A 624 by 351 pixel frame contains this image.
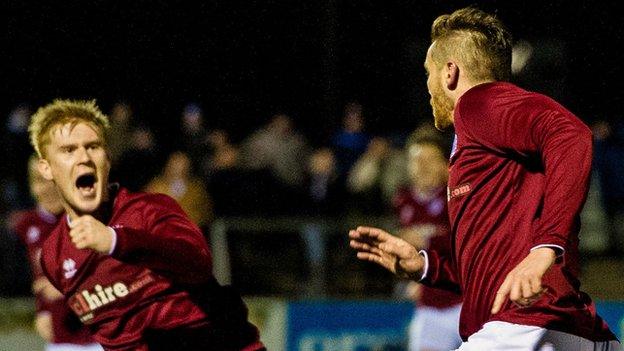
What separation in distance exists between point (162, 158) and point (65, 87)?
4.20m

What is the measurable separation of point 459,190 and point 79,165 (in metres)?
1.86

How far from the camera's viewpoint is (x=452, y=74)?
436 cm

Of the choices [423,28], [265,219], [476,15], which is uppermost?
[423,28]

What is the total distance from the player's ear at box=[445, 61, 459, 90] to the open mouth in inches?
70.2

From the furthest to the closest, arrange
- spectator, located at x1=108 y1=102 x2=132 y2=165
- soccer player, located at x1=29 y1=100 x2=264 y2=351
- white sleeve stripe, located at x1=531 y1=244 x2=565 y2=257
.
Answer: spectator, located at x1=108 y1=102 x2=132 y2=165, soccer player, located at x1=29 y1=100 x2=264 y2=351, white sleeve stripe, located at x1=531 y1=244 x2=565 y2=257

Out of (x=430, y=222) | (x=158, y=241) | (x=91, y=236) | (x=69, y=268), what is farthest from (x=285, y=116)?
(x=91, y=236)

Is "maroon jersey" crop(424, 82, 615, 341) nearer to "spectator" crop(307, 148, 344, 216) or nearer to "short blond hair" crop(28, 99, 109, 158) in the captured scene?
"short blond hair" crop(28, 99, 109, 158)

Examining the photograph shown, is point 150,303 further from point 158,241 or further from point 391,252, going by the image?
point 391,252

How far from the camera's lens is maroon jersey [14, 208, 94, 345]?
7.90m

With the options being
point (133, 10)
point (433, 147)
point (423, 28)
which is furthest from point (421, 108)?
point (433, 147)

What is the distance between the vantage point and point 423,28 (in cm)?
1630

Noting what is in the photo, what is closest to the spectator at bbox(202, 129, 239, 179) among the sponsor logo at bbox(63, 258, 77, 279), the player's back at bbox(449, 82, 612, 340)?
the sponsor logo at bbox(63, 258, 77, 279)

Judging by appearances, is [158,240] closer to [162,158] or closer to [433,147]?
[433,147]

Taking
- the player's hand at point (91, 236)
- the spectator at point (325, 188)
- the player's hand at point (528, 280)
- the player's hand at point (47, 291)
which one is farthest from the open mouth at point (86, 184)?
the spectator at point (325, 188)
